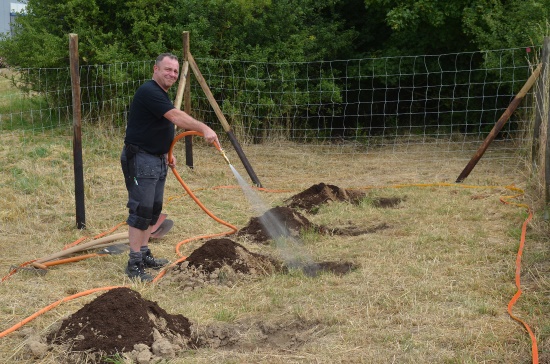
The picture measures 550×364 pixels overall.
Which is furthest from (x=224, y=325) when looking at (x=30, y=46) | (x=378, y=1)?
(x=30, y=46)

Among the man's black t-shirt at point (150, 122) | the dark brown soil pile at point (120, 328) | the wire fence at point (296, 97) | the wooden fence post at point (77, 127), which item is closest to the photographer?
the dark brown soil pile at point (120, 328)

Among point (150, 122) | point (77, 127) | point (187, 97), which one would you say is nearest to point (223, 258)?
Answer: point (150, 122)

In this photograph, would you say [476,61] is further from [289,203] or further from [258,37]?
[289,203]

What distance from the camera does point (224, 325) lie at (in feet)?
14.8

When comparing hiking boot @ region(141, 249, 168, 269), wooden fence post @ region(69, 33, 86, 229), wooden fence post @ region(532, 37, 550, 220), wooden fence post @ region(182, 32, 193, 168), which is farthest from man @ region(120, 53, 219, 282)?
wooden fence post @ region(182, 32, 193, 168)

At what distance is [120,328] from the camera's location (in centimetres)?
405

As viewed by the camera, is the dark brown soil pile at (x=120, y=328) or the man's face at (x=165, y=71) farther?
the man's face at (x=165, y=71)

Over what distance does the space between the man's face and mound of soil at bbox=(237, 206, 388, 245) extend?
1.89m

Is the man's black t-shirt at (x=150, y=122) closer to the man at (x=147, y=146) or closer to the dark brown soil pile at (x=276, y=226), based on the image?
the man at (x=147, y=146)

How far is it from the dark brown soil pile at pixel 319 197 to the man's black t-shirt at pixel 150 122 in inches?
101

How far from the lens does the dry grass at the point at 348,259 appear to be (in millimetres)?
4125

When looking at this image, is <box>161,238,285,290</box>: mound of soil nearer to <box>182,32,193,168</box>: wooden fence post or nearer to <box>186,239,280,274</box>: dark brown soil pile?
<box>186,239,280,274</box>: dark brown soil pile

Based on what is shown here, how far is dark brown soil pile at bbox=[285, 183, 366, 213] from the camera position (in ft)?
25.4

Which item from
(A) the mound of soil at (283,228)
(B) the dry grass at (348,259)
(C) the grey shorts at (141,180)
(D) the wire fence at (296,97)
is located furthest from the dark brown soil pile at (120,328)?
(D) the wire fence at (296,97)
